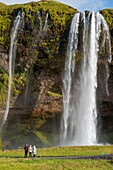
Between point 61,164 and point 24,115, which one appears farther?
point 24,115

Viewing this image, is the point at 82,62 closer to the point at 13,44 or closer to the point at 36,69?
the point at 36,69

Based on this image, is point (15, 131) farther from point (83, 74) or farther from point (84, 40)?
point (84, 40)

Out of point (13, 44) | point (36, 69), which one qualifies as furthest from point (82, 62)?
point (13, 44)

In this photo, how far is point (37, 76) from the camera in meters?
49.0

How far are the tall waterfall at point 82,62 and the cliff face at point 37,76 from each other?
3.22 ft

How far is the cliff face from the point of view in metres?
47.5

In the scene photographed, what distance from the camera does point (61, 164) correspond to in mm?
22969

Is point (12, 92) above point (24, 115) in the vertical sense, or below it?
above

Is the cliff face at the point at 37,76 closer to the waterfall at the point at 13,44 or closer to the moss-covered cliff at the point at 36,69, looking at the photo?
the moss-covered cliff at the point at 36,69

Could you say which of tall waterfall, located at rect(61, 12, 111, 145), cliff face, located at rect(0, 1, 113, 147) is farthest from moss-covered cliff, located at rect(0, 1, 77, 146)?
tall waterfall, located at rect(61, 12, 111, 145)

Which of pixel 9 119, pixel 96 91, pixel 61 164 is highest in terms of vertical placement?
pixel 96 91

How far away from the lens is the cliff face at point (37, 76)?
47.5 metres

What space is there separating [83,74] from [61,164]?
2627 cm

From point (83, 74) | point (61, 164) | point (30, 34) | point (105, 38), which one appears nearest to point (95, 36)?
point (105, 38)
